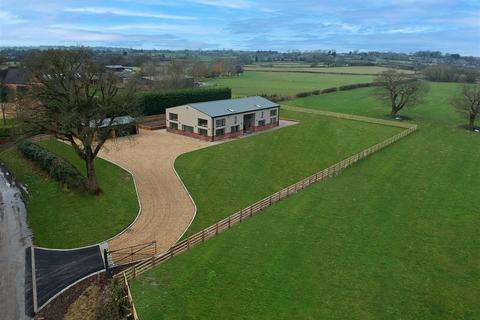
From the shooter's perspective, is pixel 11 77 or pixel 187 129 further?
pixel 11 77

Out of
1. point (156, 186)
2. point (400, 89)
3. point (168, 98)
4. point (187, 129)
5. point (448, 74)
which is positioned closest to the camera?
point (156, 186)

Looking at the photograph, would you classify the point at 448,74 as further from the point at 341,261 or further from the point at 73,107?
the point at 73,107

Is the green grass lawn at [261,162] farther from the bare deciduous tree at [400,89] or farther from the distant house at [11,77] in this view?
the distant house at [11,77]

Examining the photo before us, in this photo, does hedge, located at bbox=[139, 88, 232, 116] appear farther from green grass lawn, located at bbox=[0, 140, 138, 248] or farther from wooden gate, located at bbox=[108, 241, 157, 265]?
wooden gate, located at bbox=[108, 241, 157, 265]

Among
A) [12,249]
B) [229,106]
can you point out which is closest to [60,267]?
[12,249]

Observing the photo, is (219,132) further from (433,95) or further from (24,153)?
(433,95)

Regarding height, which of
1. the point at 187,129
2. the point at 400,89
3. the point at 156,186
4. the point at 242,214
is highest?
the point at 400,89

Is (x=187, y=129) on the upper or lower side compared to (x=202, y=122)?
lower

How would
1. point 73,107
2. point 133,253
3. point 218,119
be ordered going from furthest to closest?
point 218,119 < point 73,107 < point 133,253

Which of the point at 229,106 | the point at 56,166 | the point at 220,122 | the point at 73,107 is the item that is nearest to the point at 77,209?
the point at 56,166
